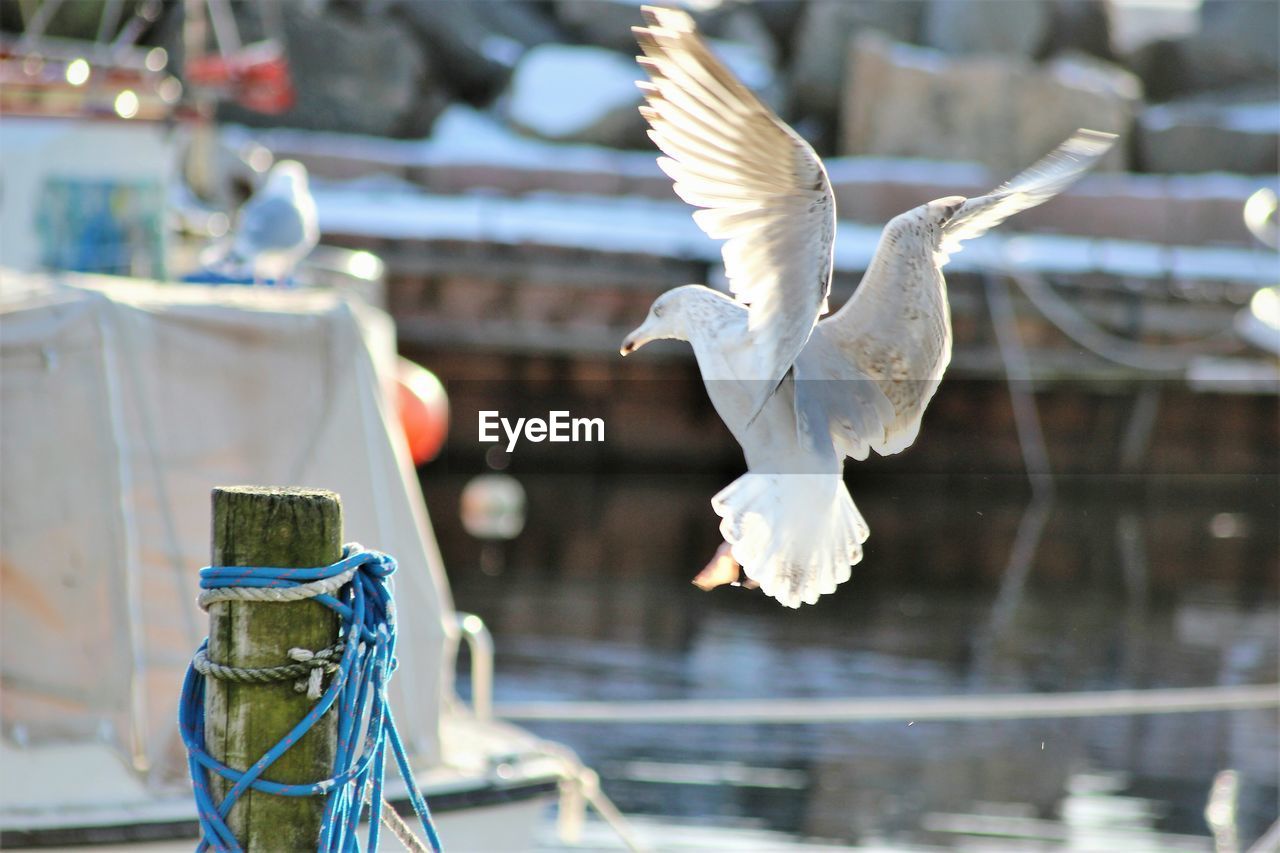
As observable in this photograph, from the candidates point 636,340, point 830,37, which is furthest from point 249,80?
point 830,37

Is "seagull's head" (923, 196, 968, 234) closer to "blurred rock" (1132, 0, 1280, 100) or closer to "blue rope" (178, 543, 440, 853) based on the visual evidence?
"blue rope" (178, 543, 440, 853)

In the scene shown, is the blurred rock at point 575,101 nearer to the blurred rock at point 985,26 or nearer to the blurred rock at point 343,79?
the blurred rock at point 343,79

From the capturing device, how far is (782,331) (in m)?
1.80

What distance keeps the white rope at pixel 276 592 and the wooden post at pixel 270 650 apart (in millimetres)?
20

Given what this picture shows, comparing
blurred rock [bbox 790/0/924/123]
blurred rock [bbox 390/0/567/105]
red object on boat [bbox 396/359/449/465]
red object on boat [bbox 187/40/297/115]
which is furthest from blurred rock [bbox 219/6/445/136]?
red object on boat [bbox 396/359/449/465]

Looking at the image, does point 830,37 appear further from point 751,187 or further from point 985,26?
point 751,187

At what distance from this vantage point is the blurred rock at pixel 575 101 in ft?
83.4

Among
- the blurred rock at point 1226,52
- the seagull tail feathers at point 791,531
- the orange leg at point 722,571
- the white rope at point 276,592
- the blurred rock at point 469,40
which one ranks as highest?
the blurred rock at point 1226,52

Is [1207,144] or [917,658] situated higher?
[1207,144]

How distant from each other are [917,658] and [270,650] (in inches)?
394

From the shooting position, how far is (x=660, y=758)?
30.1 ft

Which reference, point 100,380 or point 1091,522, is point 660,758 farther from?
point 1091,522

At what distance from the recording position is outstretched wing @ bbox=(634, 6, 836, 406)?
1792 mm

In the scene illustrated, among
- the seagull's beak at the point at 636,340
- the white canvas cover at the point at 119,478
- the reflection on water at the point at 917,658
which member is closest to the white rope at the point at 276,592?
the seagull's beak at the point at 636,340
